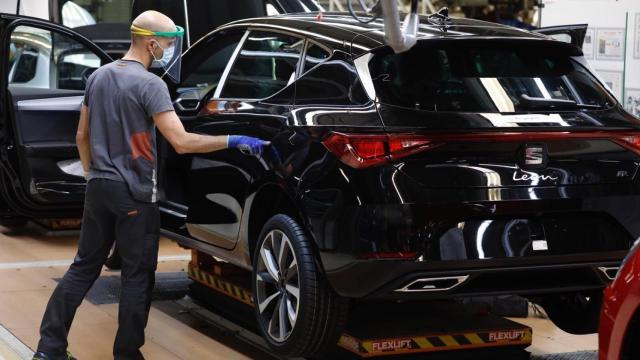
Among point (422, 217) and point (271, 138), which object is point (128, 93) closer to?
point (271, 138)

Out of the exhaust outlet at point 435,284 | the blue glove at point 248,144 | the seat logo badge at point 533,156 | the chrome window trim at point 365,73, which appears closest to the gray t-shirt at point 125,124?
the blue glove at point 248,144

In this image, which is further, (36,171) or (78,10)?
(78,10)

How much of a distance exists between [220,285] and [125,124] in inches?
67.0

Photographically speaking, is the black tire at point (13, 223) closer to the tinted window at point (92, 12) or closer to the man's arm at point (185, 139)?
→ the tinted window at point (92, 12)

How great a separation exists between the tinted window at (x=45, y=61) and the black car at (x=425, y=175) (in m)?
3.81

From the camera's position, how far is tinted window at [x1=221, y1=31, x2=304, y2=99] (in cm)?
612

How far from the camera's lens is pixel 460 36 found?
552cm

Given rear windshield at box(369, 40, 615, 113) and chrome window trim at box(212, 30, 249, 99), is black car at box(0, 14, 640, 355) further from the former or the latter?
chrome window trim at box(212, 30, 249, 99)

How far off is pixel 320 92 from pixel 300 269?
0.89 m

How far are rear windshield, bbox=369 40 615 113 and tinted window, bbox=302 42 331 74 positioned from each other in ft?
1.38

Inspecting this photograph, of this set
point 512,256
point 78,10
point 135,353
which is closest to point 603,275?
point 512,256

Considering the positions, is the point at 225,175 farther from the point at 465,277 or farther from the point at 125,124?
the point at 465,277

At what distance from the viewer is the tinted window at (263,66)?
20.1 ft

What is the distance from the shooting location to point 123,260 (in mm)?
5793
